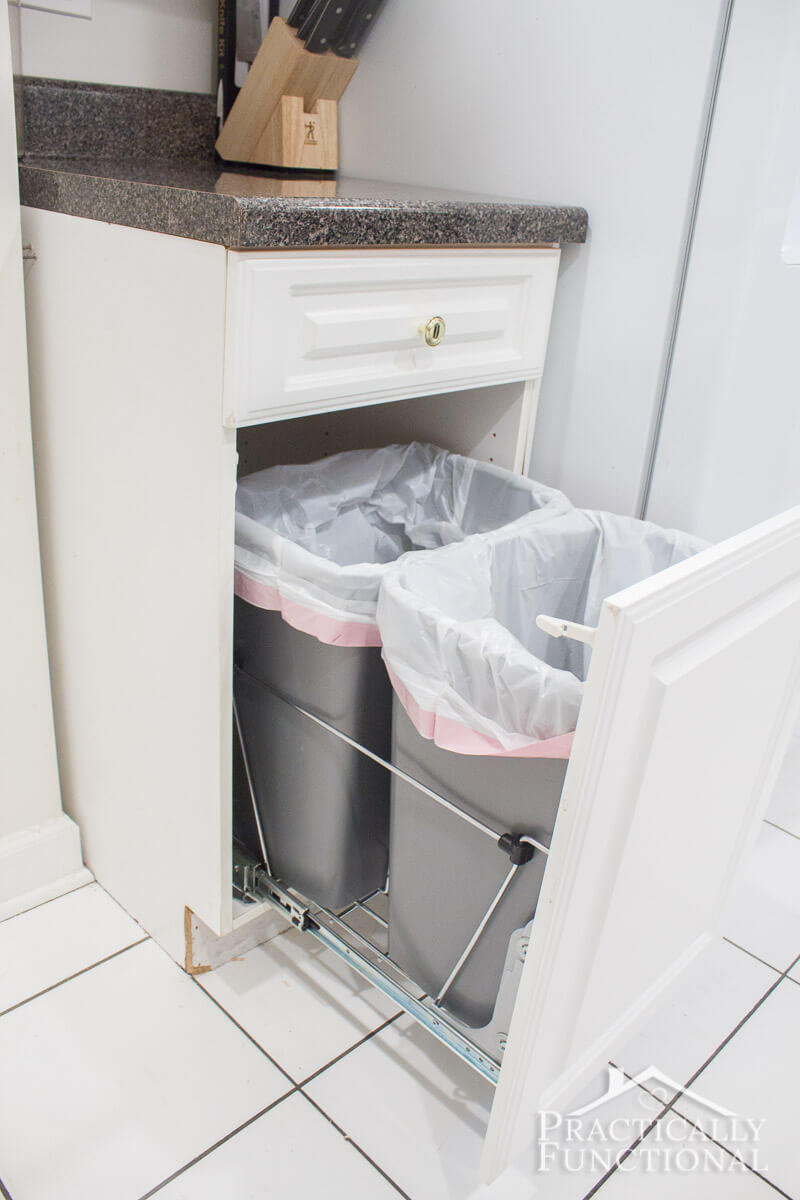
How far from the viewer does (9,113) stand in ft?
3.11

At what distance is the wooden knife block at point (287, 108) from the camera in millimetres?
1249

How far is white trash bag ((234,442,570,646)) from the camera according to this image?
995 millimetres

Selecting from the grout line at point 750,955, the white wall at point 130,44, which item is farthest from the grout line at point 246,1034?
the white wall at point 130,44

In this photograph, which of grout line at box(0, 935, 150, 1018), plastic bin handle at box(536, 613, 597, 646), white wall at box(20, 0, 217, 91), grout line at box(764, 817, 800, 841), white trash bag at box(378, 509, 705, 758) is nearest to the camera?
plastic bin handle at box(536, 613, 597, 646)

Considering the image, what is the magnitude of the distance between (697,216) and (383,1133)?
1.13 m

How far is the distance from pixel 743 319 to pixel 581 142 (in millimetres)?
304

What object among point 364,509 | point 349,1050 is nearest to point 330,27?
point 364,509

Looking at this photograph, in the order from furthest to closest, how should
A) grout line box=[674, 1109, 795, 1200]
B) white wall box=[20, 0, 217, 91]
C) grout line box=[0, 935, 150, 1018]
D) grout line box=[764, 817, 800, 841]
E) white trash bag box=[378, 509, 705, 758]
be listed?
grout line box=[764, 817, 800, 841] < white wall box=[20, 0, 217, 91] < grout line box=[0, 935, 150, 1018] < grout line box=[674, 1109, 795, 1200] < white trash bag box=[378, 509, 705, 758]

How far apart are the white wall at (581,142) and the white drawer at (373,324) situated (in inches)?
3.2

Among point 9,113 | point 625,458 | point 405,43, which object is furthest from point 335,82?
point 625,458

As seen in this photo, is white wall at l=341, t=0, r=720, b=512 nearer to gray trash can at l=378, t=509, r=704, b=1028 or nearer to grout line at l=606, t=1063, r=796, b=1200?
gray trash can at l=378, t=509, r=704, b=1028

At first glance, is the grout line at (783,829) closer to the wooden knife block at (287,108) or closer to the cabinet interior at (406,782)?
the cabinet interior at (406,782)

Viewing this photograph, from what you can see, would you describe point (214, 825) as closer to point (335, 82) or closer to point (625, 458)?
point (625, 458)

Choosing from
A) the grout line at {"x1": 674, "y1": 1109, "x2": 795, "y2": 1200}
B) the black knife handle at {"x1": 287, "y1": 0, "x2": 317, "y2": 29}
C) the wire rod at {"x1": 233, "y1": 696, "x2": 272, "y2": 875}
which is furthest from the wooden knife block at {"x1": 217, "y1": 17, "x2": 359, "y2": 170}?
the grout line at {"x1": 674, "y1": 1109, "x2": 795, "y2": 1200}
